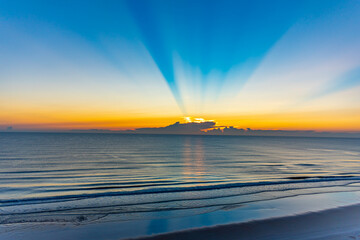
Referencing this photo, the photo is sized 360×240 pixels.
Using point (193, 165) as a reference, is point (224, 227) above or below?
above

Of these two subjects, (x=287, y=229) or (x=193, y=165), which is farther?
(x=193, y=165)

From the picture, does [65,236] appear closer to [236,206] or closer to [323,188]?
[236,206]

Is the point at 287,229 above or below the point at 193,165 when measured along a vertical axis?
above

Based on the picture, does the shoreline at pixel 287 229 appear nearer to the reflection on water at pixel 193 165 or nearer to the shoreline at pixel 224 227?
the shoreline at pixel 224 227

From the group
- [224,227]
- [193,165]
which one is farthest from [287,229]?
[193,165]

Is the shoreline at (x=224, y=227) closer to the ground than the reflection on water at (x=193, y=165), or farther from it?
farther from it

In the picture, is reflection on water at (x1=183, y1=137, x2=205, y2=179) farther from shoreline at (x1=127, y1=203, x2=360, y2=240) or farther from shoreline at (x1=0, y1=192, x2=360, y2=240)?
shoreline at (x1=127, y1=203, x2=360, y2=240)

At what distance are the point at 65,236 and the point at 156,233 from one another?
335 centimetres

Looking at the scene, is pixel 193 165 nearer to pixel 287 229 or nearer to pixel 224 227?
pixel 224 227

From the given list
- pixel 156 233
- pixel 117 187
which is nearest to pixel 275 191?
pixel 156 233

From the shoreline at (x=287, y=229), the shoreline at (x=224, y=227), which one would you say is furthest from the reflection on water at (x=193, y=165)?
the shoreline at (x=287, y=229)

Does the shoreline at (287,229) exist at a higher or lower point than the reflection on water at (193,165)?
higher

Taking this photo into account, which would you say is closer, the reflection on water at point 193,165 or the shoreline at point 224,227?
the shoreline at point 224,227

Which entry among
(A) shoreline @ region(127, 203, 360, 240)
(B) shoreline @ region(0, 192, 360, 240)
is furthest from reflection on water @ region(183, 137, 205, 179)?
(A) shoreline @ region(127, 203, 360, 240)
